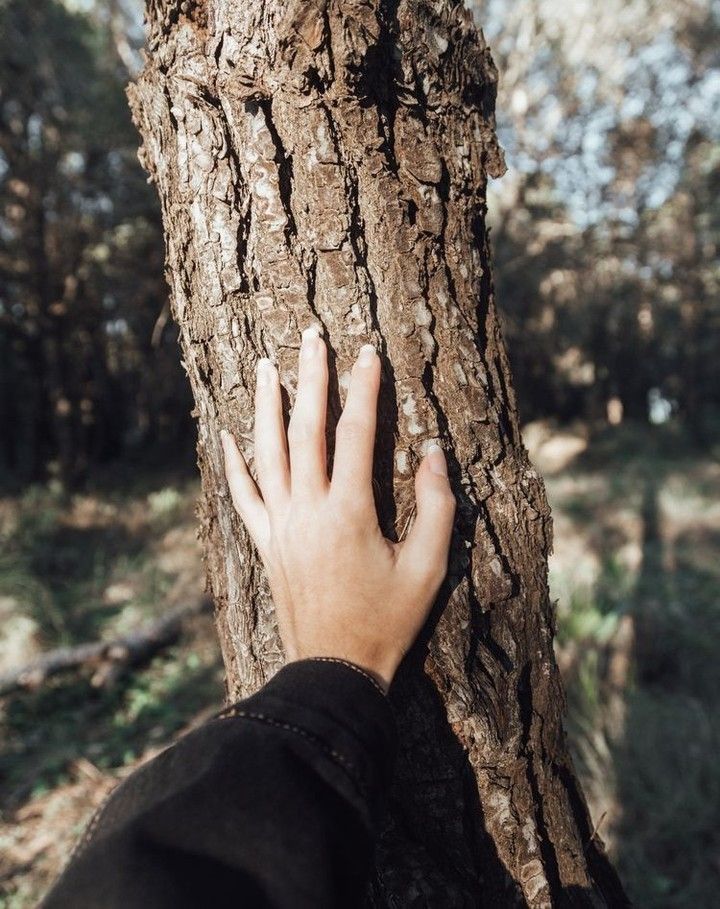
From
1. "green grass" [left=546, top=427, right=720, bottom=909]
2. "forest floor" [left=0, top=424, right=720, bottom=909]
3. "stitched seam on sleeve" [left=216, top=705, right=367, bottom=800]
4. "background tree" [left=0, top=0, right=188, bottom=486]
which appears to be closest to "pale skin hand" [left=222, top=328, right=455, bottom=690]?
"stitched seam on sleeve" [left=216, top=705, right=367, bottom=800]

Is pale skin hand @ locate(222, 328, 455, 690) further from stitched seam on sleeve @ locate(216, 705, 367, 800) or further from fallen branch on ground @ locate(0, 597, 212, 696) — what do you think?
fallen branch on ground @ locate(0, 597, 212, 696)

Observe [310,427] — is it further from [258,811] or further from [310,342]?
[258,811]

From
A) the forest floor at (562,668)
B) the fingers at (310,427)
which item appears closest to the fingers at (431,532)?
the fingers at (310,427)

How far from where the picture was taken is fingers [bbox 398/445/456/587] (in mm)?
1029

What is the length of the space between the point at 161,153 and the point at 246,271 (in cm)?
26

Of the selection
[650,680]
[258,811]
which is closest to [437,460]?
[258,811]

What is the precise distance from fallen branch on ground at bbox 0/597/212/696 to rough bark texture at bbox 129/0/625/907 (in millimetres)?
3289

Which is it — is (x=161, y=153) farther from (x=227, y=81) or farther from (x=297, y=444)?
(x=297, y=444)

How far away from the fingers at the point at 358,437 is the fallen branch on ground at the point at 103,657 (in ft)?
11.6

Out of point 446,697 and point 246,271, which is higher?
point 246,271

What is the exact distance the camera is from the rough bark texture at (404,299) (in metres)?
1.03

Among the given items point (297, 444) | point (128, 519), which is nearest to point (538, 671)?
point (297, 444)

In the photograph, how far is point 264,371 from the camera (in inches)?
43.1

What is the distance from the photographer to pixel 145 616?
16.1 ft
